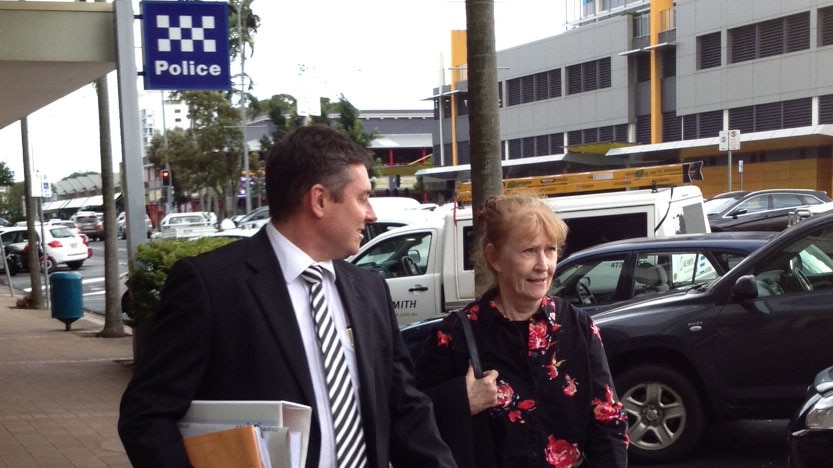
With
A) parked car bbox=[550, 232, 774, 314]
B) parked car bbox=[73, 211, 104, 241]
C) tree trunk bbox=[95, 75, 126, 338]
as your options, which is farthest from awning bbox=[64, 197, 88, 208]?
parked car bbox=[550, 232, 774, 314]

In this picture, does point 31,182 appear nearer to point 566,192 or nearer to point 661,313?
point 566,192

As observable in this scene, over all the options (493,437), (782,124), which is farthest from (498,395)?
(782,124)

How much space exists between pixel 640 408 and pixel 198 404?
5717mm

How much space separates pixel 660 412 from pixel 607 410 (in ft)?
15.3

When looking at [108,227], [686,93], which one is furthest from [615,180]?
[686,93]

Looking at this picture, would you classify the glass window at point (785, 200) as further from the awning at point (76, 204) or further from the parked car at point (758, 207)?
the awning at point (76, 204)

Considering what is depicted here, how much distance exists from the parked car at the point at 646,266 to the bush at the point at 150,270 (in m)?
3.53

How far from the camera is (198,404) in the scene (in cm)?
254

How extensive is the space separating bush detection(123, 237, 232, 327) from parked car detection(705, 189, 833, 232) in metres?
17.6

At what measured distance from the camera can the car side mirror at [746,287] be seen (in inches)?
289

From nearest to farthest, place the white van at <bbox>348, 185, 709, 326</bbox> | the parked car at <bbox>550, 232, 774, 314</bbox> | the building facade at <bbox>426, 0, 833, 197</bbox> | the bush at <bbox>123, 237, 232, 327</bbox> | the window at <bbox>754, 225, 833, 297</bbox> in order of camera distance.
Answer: the window at <bbox>754, 225, 833, 297</bbox>, the parked car at <bbox>550, 232, 774, 314</bbox>, the bush at <bbox>123, 237, 232, 327</bbox>, the white van at <bbox>348, 185, 709, 326</bbox>, the building facade at <bbox>426, 0, 833, 197</bbox>

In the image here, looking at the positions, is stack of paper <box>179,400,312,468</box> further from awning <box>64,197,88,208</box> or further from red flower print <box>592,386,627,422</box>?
awning <box>64,197,88,208</box>

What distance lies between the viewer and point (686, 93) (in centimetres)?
Result: 4906

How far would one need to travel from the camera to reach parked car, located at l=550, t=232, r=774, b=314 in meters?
8.74
